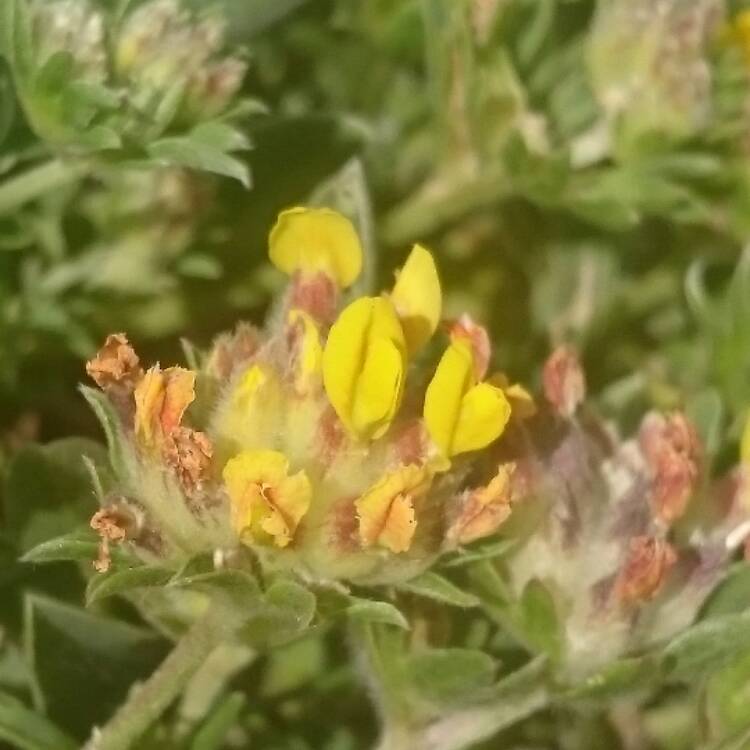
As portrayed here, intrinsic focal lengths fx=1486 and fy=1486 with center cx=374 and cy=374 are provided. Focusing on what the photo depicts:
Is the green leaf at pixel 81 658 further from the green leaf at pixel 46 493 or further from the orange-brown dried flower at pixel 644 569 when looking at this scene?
the orange-brown dried flower at pixel 644 569

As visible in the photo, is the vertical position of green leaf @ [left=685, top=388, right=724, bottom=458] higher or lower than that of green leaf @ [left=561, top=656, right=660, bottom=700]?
higher

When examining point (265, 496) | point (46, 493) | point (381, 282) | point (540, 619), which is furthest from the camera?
point (381, 282)

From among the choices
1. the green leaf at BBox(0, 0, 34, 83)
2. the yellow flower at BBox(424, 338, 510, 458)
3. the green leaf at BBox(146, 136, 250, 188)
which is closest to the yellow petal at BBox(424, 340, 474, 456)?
the yellow flower at BBox(424, 338, 510, 458)

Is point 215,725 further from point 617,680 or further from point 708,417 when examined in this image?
point 708,417

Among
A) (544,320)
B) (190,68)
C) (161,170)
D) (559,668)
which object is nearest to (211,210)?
(161,170)

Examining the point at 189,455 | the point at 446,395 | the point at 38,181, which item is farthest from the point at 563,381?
the point at 38,181

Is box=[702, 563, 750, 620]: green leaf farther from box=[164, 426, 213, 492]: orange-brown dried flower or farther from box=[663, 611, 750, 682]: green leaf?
box=[164, 426, 213, 492]: orange-brown dried flower

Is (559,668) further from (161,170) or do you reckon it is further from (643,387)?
(161,170)

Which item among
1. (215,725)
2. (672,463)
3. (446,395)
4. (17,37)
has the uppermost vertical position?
(17,37)
